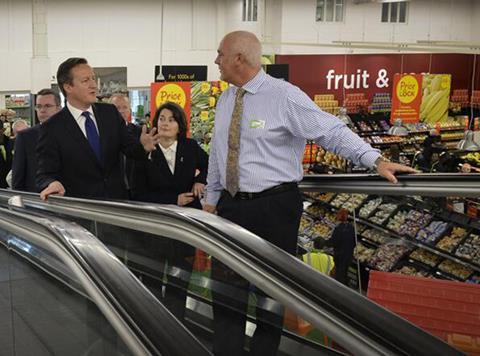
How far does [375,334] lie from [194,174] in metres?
2.94

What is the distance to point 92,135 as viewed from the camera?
144 inches

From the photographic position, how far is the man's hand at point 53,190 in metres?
3.38

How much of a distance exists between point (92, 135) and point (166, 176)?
63 centimetres

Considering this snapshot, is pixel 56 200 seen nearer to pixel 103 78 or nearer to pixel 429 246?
pixel 429 246

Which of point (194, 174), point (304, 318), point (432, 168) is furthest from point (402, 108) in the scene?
point (304, 318)

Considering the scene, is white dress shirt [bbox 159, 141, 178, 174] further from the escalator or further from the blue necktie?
the escalator

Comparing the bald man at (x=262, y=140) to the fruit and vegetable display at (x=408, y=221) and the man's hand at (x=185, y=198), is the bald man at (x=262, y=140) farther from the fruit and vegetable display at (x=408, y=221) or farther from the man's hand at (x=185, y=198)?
the fruit and vegetable display at (x=408, y=221)

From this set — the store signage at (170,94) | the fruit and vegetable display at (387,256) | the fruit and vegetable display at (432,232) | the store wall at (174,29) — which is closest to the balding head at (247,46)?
the fruit and vegetable display at (387,256)

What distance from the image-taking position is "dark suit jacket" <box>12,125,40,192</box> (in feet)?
13.8

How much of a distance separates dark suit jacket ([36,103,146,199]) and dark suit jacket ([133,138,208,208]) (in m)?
0.23

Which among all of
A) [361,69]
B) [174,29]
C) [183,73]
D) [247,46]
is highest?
[174,29]

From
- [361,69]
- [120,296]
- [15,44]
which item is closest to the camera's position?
[120,296]

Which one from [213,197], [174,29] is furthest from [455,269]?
[174,29]

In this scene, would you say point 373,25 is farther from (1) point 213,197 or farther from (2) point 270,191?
(2) point 270,191
